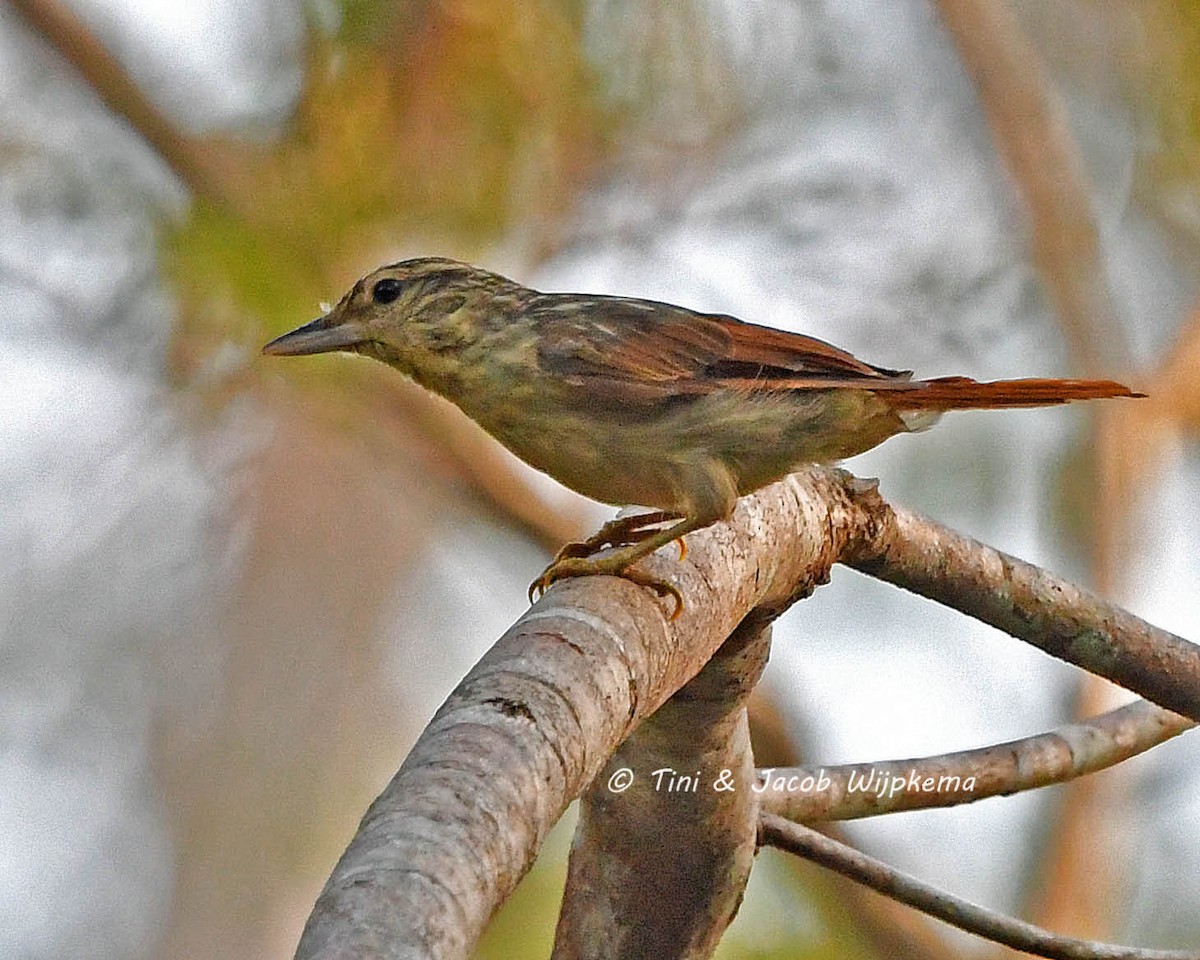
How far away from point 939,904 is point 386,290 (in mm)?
1449

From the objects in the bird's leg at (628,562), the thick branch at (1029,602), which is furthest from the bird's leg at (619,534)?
the thick branch at (1029,602)

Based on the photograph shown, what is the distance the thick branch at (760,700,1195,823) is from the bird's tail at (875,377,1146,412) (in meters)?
0.67

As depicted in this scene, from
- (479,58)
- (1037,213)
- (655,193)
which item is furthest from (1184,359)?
(479,58)

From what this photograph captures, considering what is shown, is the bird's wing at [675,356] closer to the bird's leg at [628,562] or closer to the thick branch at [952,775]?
the bird's leg at [628,562]

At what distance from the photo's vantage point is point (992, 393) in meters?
2.51

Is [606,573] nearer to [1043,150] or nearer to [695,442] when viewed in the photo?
[695,442]

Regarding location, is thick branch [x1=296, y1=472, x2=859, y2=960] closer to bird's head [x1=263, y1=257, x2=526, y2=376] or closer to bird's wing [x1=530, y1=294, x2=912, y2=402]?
bird's wing [x1=530, y1=294, x2=912, y2=402]

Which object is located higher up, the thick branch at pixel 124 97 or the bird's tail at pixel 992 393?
the thick branch at pixel 124 97

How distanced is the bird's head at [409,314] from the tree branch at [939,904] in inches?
40.8

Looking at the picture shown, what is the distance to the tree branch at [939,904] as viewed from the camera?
104 inches

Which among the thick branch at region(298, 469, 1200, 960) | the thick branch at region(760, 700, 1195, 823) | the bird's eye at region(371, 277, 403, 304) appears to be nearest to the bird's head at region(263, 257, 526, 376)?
the bird's eye at region(371, 277, 403, 304)

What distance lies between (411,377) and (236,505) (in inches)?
90.3

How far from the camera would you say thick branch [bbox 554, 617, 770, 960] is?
2.63 m

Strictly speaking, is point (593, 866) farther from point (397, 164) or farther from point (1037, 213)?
point (1037, 213)
